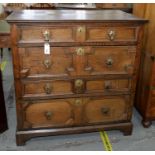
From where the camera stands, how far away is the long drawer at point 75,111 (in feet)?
6.29

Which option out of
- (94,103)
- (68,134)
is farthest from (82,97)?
(68,134)

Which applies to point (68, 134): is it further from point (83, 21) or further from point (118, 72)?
point (83, 21)

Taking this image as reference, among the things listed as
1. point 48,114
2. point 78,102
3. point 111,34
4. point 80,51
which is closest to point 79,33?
point 80,51

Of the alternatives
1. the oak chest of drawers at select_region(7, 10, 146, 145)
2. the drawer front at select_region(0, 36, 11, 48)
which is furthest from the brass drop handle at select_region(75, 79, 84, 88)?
the drawer front at select_region(0, 36, 11, 48)

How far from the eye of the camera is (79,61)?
5.87 ft

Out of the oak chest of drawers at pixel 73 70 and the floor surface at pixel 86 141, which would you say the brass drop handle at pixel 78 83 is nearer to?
the oak chest of drawers at pixel 73 70

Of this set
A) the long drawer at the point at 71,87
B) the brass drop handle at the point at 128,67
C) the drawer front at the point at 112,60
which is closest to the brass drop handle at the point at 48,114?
the long drawer at the point at 71,87

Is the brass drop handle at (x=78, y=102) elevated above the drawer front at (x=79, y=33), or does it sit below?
below

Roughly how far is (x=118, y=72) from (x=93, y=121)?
1.62 ft

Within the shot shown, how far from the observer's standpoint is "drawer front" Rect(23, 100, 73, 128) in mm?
1903

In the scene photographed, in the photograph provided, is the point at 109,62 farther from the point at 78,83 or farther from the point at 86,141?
the point at 86,141

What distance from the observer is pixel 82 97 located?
1.94 m

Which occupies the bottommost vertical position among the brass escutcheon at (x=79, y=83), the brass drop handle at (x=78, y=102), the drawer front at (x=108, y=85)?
the brass drop handle at (x=78, y=102)

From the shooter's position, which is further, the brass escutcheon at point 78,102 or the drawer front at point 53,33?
the brass escutcheon at point 78,102
